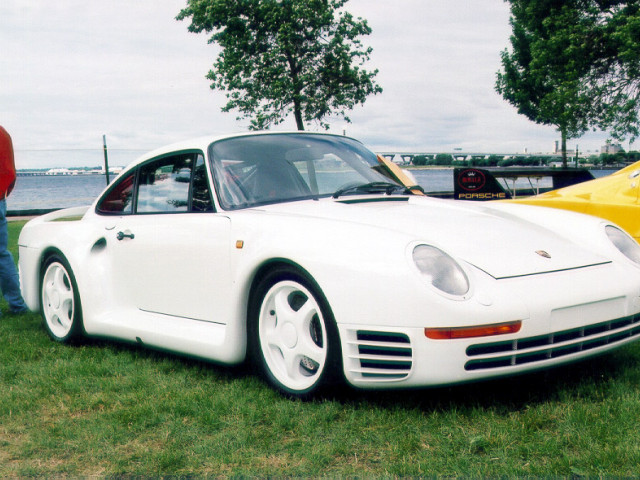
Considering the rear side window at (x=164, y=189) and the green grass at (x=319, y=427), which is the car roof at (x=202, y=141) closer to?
the rear side window at (x=164, y=189)

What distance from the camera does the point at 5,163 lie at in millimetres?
6059

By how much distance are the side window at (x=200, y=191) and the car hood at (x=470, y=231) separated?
1.40 ft

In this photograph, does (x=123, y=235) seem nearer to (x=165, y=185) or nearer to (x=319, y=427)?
(x=165, y=185)

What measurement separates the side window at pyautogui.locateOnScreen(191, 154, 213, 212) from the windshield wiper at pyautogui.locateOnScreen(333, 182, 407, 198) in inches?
28.2

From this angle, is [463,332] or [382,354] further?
[382,354]

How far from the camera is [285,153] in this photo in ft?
13.9

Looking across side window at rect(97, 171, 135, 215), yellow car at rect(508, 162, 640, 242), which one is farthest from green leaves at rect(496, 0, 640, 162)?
side window at rect(97, 171, 135, 215)

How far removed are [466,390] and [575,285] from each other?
72 centimetres

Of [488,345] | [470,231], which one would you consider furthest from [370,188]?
[488,345]

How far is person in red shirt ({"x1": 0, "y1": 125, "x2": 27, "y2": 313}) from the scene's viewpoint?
6051 mm

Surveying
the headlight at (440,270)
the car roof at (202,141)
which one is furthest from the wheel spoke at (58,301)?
the headlight at (440,270)

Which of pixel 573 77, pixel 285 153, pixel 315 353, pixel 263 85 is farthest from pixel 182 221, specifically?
pixel 263 85

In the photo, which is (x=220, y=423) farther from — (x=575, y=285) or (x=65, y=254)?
(x=65, y=254)

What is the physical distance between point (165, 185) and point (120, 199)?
1.76ft
